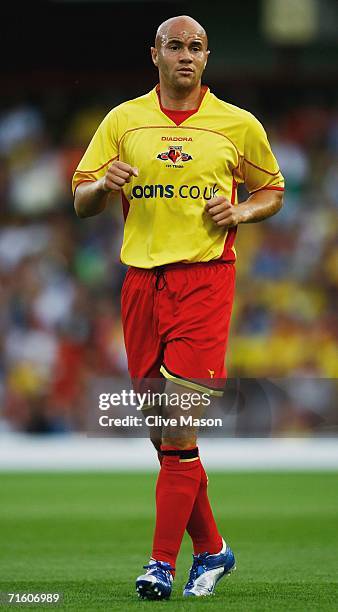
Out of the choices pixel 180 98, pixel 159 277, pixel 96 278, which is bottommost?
pixel 96 278

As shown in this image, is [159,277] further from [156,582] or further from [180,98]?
[156,582]

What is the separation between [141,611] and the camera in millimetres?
4680

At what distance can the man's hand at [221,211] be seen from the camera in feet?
17.2

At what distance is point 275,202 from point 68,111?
41.1ft

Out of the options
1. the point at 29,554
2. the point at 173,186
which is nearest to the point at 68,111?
the point at 29,554

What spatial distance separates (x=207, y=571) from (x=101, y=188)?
1603mm

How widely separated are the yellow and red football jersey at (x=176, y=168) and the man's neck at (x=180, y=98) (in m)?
0.04

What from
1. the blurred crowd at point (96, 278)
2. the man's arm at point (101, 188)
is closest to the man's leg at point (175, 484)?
the man's arm at point (101, 188)

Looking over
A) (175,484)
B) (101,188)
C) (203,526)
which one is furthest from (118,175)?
(203,526)

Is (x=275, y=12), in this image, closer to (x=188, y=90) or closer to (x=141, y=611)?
(x=188, y=90)

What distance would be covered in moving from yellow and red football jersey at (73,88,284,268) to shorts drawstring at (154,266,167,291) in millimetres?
36

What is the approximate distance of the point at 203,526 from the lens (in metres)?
5.51

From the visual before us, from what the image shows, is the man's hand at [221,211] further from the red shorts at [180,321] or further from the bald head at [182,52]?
the bald head at [182,52]

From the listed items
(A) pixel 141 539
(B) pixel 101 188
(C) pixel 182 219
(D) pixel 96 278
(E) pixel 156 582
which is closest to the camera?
(E) pixel 156 582
